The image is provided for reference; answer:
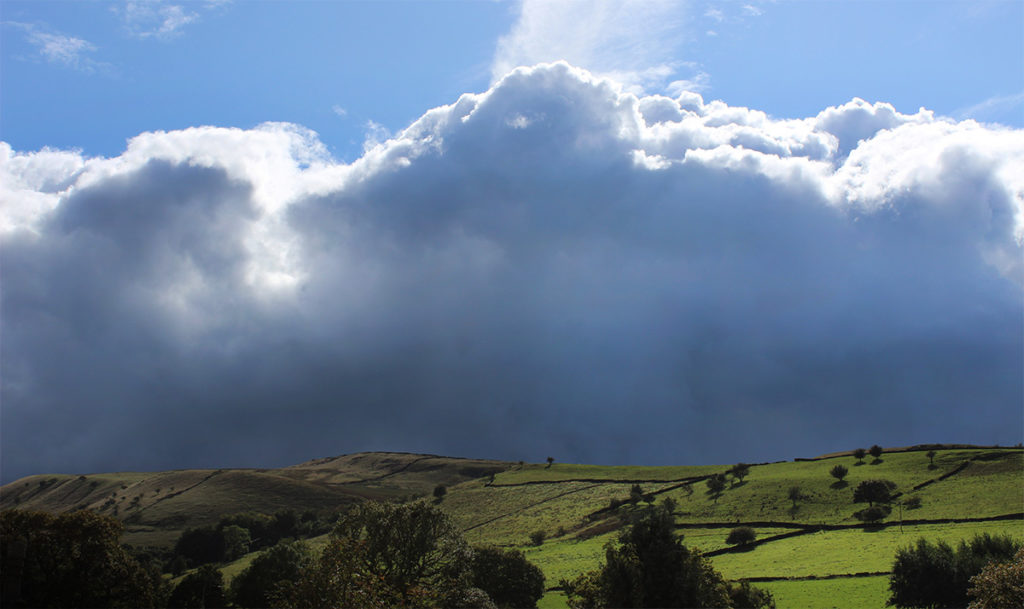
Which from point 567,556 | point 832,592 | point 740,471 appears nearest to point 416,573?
point 832,592

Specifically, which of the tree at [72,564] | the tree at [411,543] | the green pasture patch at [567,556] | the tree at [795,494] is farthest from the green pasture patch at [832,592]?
the tree at [72,564]

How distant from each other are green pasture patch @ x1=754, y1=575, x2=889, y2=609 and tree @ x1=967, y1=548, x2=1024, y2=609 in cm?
2272

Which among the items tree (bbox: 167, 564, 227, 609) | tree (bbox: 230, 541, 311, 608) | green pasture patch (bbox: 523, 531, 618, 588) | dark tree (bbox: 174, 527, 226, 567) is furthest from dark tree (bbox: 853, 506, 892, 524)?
dark tree (bbox: 174, 527, 226, 567)

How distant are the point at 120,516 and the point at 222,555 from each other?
71.8 metres

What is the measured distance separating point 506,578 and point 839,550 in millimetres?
40496

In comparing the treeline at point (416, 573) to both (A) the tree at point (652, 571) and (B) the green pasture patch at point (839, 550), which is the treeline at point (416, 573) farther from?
(B) the green pasture patch at point (839, 550)

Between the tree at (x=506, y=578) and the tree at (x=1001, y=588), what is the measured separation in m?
39.7

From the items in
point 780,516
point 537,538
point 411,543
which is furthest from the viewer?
point 537,538

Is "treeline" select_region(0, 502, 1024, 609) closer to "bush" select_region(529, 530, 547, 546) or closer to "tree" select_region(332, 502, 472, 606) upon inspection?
"tree" select_region(332, 502, 472, 606)

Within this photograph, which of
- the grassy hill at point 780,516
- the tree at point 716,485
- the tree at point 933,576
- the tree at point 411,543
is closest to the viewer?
the tree at point 411,543

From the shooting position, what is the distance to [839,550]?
7831 cm

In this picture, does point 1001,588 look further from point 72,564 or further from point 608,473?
point 608,473

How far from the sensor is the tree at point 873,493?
9875 cm

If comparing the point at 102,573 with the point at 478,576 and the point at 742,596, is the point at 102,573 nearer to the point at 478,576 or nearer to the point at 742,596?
the point at 478,576
